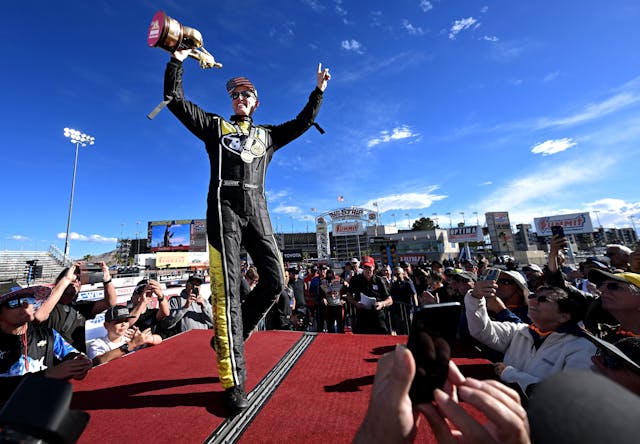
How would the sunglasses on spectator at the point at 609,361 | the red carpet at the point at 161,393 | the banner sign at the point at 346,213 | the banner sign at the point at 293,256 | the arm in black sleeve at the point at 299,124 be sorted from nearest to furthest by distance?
the sunglasses on spectator at the point at 609,361 < the red carpet at the point at 161,393 < the arm in black sleeve at the point at 299,124 < the banner sign at the point at 346,213 < the banner sign at the point at 293,256

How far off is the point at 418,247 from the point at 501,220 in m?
15.8

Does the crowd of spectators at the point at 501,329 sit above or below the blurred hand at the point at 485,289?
below

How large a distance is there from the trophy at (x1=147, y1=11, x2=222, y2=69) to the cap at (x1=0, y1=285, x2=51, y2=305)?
2.12 m

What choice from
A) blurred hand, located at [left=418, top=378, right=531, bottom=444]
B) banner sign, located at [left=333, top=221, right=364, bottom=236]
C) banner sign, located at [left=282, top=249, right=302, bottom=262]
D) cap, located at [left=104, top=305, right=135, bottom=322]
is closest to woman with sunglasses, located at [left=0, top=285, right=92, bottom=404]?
cap, located at [left=104, top=305, right=135, bottom=322]

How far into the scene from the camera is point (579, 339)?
6.52 feet

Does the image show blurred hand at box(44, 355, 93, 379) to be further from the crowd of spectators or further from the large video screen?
the large video screen

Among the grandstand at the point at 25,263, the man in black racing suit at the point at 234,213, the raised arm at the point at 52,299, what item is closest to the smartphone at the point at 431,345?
the man in black racing suit at the point at 234,213

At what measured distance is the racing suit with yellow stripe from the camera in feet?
6.27

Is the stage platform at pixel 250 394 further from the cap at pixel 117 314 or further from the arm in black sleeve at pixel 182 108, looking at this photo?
the arm in black sleeve at pixel 182 108

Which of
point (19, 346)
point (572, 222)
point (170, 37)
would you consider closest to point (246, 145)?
point (170, 37)

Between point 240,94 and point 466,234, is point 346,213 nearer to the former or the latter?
point 466,234

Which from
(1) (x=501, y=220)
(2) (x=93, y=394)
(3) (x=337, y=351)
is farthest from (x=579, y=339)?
(1) (x=501, y=220)

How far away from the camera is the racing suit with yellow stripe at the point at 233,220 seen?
75.2 inches

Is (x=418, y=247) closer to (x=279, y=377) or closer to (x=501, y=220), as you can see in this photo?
(x=501, y=220)
